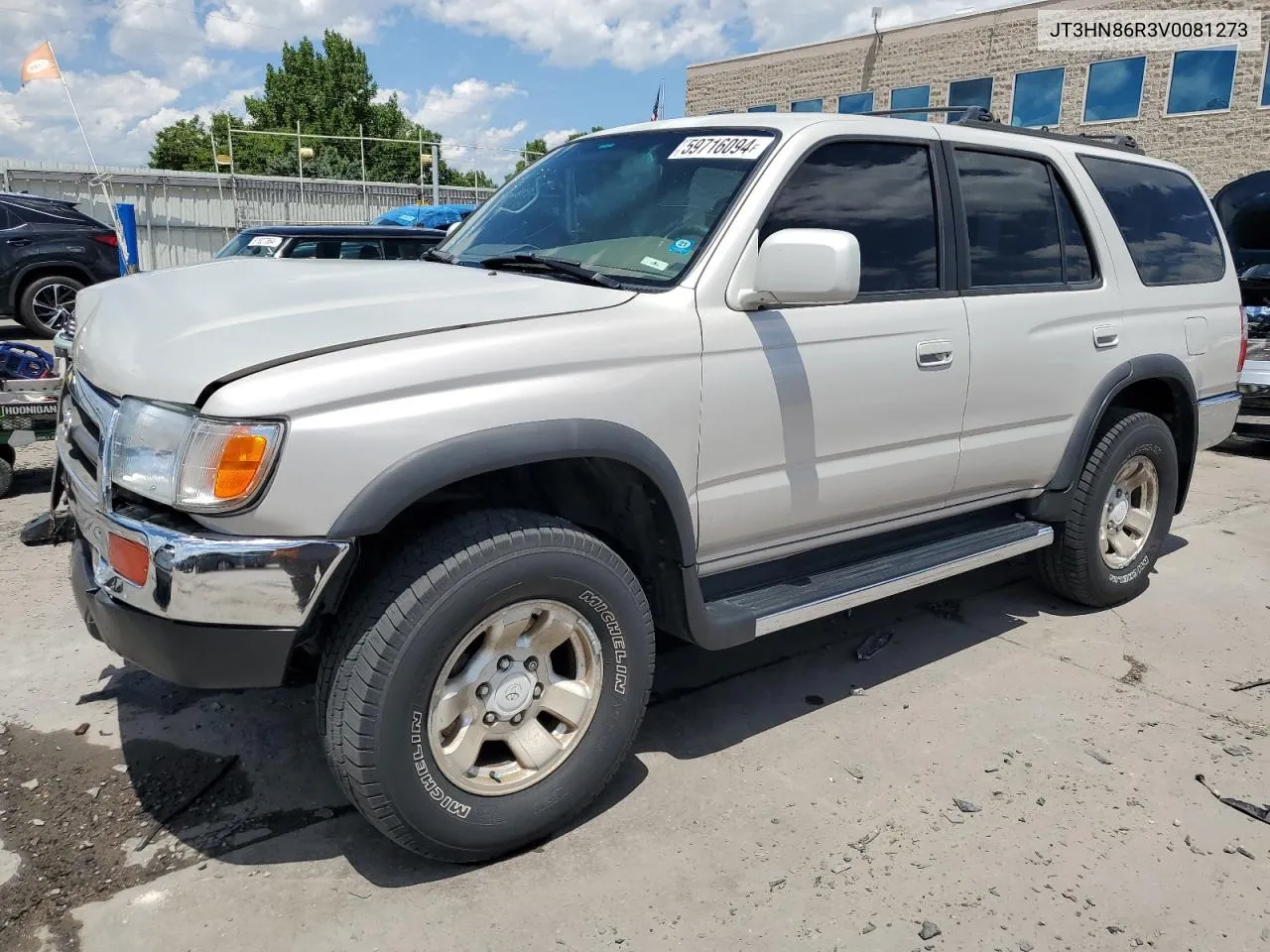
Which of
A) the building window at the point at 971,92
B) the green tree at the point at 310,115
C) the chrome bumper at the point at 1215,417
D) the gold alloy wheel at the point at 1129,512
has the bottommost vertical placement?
the gold alloy wheel at the point at 1129,512

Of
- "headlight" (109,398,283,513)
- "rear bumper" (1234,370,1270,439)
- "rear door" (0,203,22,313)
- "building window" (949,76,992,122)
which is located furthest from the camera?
"building window" (949,76,992,122)

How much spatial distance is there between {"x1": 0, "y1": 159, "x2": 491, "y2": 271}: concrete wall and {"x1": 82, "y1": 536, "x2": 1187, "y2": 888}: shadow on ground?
18.1 m

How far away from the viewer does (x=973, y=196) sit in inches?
143

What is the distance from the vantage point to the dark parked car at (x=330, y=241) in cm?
859

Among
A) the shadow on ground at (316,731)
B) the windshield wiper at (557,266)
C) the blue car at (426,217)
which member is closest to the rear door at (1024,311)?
the shadow on ground at (316,731)

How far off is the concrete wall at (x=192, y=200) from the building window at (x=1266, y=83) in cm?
2066

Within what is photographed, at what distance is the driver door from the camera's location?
2828 millimetres

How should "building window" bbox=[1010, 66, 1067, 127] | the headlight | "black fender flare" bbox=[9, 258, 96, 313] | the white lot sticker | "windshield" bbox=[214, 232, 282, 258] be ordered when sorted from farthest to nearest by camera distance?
"building window" bbox=[1010, 66, 1067, 127], "black fender flare" bbox=[9, 258, 96, 313], "windshield" bbox=[214, 232, 282, 258], the white lot sticker, the headlight

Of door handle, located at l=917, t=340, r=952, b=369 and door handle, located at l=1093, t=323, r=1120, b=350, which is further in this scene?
door handle, located at l=1093, t=323, r=1120, b=350

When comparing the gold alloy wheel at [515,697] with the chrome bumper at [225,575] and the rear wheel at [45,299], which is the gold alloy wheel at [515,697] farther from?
the rear wheel at [45,299]

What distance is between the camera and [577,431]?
2.45 metres

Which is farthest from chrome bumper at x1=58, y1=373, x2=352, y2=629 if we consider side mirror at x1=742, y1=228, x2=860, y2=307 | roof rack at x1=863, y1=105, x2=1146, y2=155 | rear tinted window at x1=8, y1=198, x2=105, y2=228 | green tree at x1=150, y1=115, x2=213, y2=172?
green tree at x1=150, y1=115, x2=213, y2=172

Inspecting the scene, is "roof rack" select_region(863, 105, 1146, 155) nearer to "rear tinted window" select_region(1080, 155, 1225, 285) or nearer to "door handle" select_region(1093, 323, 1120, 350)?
"rear tinted window" select_region(1080, 155, 1225, 285)

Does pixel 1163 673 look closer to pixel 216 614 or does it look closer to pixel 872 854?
pixel 872 854
